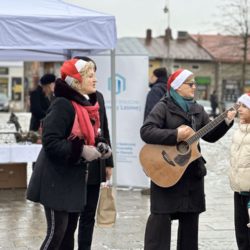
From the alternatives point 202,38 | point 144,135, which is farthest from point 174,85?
point 202,38

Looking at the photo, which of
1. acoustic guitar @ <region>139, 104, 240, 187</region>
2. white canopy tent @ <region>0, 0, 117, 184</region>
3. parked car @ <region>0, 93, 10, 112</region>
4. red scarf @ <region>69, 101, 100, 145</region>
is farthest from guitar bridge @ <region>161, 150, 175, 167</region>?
parked car @ <region>0, 93, 10, 112</region>

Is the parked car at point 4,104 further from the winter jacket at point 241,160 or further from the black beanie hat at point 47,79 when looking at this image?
the winter jacket at point 241,160

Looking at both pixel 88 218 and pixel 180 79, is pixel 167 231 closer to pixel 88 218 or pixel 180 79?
pixel 88 218

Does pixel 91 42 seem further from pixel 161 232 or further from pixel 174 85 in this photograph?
pixel 161 232

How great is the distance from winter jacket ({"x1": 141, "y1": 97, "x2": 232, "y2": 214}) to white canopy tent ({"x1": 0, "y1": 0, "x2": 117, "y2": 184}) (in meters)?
2.48

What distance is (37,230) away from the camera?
6.76 m

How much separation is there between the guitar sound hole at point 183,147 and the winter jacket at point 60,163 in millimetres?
760

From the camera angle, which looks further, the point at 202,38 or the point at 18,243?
the point at 202,38

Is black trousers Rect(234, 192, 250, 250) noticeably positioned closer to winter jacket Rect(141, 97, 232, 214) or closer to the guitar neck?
winter jacket Rect(141, 97, 232, 214)

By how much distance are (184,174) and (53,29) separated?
298 centimetres

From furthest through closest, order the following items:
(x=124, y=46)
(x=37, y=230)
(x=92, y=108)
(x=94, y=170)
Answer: (x=124, y=46)
(x=37, y=230)
(x=94, y=170)
(x=92, y=108)

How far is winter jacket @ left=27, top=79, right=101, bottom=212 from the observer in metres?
4.31

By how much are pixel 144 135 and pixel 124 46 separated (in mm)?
5310

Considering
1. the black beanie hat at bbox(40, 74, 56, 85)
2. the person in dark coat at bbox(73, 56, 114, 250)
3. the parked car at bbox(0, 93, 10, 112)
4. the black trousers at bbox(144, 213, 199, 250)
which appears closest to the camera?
the black trousers at bbox(144, 213, 199, 250)
